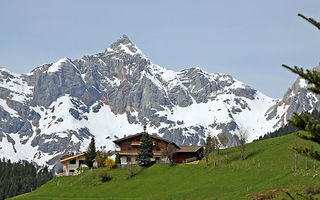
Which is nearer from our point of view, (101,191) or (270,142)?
(101,191)

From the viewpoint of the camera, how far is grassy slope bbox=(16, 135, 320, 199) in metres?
61.2

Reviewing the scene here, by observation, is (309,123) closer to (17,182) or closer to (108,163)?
(108,163)

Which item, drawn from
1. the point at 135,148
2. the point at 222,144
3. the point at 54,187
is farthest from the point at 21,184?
the point at 222,144

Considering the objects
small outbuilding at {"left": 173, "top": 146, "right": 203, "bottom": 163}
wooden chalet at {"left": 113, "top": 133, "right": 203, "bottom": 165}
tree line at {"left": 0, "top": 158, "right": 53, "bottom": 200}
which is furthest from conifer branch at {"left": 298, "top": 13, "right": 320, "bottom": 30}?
tree line at {"left": 0, "top": 158, "right": 53, "bottom": 200}

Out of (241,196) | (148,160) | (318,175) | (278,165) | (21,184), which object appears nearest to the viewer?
(241,196)

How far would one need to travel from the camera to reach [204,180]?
74312mm

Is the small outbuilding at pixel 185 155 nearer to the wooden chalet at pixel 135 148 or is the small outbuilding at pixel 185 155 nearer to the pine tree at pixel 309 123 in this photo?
the wooden chalet at pixel 135 148

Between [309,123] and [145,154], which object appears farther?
[145,154]

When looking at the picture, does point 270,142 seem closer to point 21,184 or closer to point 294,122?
point 294,122

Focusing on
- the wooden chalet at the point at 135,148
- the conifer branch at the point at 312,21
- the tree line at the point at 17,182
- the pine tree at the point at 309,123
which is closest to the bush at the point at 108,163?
the wooden chalet at the point at 135,148

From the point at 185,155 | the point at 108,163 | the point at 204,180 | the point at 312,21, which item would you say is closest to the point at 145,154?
the point at 108,163

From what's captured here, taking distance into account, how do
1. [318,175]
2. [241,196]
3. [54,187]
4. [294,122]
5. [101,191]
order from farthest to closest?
[54,187]
[101,191]
[318,175]
[241,196]
[294,122]

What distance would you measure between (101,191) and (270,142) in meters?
44.2

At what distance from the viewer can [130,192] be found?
7619 cm
